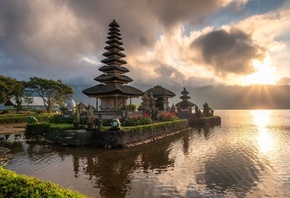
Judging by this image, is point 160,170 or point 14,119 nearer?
point 160,170

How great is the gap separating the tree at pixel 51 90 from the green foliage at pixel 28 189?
203 feet

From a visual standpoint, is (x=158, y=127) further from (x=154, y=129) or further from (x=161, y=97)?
(x=161, y=97)

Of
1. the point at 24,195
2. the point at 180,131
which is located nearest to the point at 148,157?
the point at 24,195

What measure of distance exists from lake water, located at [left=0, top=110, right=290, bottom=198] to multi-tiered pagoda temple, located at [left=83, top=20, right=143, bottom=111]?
44.2 feet

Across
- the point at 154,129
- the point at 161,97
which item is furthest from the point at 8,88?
the point at 154,129

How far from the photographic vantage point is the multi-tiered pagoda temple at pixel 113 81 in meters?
33.8

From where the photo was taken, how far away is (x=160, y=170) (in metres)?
14.7

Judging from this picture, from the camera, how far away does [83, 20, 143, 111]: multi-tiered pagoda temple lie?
33844 millimetres

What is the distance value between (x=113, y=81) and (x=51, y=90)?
126ft

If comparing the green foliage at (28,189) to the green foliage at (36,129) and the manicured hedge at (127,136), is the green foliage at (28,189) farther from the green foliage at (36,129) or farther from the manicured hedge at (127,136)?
the green foliage at (36,129)

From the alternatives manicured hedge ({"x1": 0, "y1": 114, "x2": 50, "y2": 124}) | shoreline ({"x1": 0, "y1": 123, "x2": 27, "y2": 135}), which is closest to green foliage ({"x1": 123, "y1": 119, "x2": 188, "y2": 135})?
shoreline ({"x1": 0, "y1": 123, "x2": 27, "y2": 135})

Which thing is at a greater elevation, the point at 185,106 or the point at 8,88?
the point at 8,88

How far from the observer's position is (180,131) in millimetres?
38656

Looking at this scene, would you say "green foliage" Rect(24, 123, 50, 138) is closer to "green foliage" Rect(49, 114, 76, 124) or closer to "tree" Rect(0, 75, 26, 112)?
"green foliage" Rect(49, 114, 76, 124)
